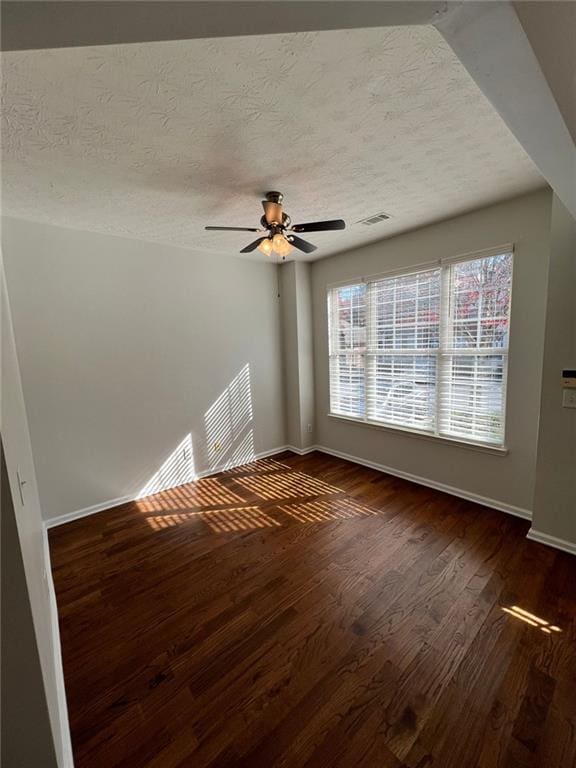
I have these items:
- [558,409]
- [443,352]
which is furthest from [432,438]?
[558,409]

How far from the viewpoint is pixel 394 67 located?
126cm

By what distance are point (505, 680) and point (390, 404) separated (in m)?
2.42

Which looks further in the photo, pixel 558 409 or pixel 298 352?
pixel 298 352

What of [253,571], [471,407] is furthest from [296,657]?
[471,407]

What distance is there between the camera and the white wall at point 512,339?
2.42 meters

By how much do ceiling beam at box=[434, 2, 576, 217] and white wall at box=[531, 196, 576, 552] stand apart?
1195mm

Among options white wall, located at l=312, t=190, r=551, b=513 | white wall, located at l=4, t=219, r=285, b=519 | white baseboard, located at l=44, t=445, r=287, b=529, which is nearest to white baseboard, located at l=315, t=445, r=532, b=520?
white wall, located at l=312, t=190, r=551, b=513

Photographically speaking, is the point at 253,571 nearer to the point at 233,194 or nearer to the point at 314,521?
the point at 314,521

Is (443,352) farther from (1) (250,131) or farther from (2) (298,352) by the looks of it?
(1) (250,131)

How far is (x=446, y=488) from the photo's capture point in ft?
10.2

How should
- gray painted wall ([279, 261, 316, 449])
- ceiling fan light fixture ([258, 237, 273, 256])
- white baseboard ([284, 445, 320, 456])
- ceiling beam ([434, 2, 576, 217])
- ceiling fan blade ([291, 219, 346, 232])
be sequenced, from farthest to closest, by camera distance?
white baseboard ([284, 445, 320, 456]) → gray painted wall ([279, 261, 316, 449]) → ceiling fan light fixture ([258, 237, 273, 256]) → ceiling fan blade ([291, 219, 346, 232]) → ceiling beam ([434, 2, 576, 217])

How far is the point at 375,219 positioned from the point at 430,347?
4.32 ft

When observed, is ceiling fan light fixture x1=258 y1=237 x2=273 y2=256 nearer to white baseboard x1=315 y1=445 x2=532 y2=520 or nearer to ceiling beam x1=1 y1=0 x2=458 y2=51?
ceiling beam x1=1 y1=0 x2=458 y2=51

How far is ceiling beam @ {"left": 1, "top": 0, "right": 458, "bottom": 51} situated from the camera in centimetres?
46
